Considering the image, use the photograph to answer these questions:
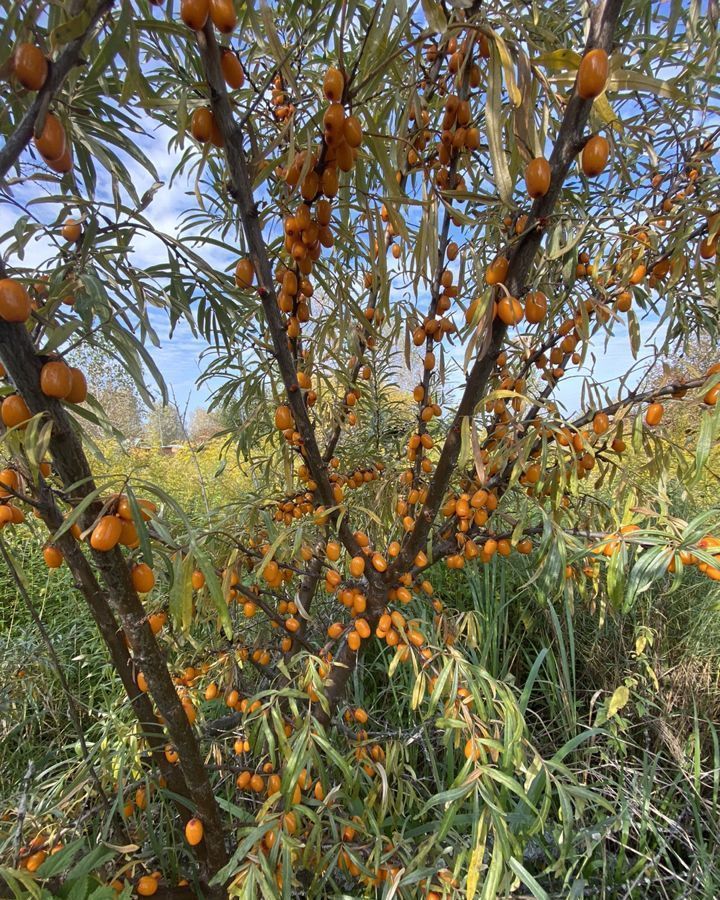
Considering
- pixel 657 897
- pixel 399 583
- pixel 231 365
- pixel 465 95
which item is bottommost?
pixel 657 897

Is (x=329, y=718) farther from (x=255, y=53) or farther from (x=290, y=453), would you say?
(x=255, y=53)

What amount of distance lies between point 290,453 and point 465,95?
644 millimetres

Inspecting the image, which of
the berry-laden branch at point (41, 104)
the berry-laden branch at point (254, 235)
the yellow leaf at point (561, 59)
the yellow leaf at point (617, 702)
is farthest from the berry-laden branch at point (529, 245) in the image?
the yellow leaf at point (617, 702)

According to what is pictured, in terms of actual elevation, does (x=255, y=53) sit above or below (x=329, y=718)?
above

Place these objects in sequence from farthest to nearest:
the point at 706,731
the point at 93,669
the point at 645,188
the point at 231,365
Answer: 1. the point at 93,669
2. the point at 706,731
3. the point at 231,365
4. the point at 645,188

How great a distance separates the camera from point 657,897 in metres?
1.06

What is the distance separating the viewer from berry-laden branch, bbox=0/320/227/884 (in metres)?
0.41

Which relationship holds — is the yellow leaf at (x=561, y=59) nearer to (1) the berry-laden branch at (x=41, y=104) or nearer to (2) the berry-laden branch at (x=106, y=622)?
(1) the berry-laden branch at (x=41, y=104)

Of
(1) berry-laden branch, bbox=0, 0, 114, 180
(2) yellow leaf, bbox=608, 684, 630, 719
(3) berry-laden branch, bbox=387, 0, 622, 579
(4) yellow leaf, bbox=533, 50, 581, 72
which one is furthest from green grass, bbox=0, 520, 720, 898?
(1) berry-laden branch, bbox=0, 0, 114, 180

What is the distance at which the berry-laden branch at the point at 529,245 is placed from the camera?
438mm

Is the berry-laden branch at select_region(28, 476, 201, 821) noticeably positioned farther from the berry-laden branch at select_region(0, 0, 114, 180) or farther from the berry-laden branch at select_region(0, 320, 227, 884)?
the berry-laden branch at select_region(0, 0, 114, 180)

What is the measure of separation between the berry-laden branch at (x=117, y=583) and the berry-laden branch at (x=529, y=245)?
42cm

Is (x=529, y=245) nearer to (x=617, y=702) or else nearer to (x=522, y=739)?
(x=522, y=739)

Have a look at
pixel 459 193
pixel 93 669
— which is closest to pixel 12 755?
pixel 93 669
